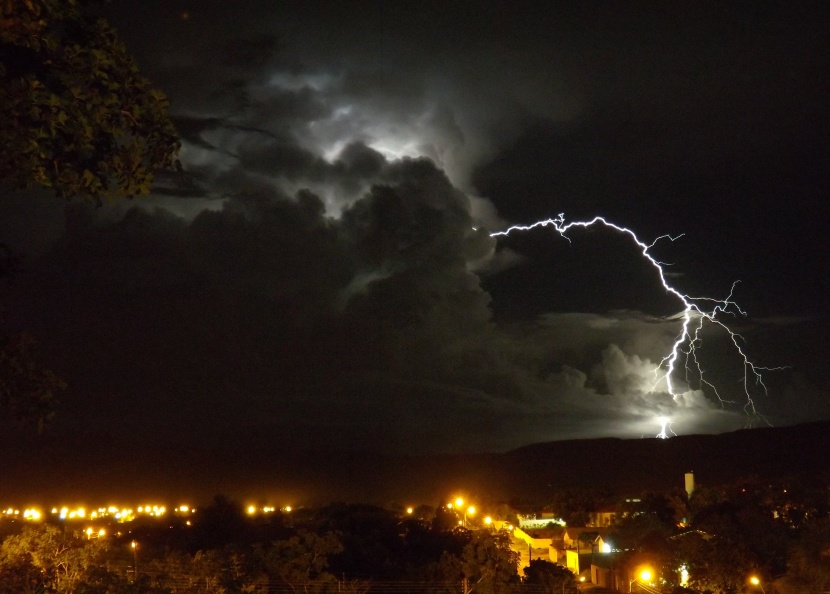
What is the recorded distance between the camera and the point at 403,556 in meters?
30.8

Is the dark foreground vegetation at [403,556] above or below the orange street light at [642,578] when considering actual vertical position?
above

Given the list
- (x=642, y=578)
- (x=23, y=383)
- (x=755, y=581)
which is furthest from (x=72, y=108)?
(x=642, y=578)

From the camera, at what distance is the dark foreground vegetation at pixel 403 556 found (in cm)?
1078

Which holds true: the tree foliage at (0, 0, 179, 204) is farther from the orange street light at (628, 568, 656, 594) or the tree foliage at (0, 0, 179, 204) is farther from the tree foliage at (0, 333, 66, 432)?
the orange street light at (628, 568, 656, 594)

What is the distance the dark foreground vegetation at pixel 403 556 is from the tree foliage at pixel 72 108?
622 cm

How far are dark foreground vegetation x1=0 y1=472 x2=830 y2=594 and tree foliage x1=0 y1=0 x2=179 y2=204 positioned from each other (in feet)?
20.4

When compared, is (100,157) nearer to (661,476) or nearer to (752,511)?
(752,511)

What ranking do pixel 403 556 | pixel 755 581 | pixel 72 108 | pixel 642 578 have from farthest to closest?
pixel 403 556, pixel 642 578, pixel 755 581, pixel 72 108

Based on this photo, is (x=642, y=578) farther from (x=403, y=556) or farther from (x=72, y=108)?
(x=72, y=108)

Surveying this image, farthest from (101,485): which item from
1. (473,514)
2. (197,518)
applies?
(473,514)

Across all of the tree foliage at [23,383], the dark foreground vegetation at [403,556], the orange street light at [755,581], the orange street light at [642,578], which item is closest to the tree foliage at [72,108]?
the tree foliage at [23,383]

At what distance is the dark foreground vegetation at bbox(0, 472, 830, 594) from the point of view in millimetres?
10781

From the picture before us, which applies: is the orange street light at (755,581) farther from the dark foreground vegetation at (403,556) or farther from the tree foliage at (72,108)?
the tree foliage at (72,108)

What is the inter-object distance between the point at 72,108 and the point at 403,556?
28.4 metres
